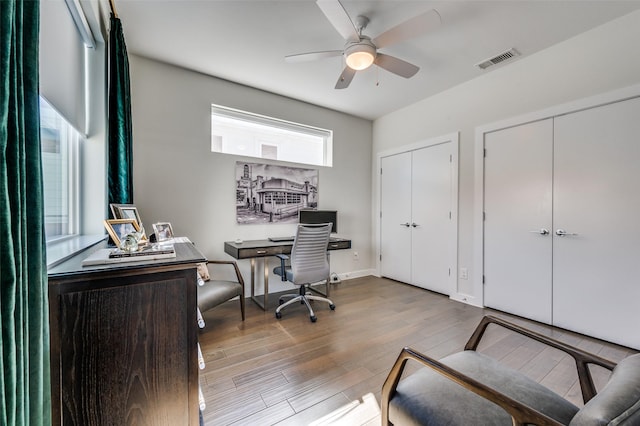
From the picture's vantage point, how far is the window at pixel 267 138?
3285 mm

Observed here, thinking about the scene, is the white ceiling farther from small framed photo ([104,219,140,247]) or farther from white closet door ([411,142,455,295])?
small framed photo ([104,219,140,247])

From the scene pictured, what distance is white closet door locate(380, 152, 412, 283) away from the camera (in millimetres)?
4020

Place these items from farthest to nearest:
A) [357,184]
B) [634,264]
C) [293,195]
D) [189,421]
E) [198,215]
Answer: [357,184], [293,195], [198,215], [634,264], [189,421]

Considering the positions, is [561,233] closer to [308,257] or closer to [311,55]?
[308,257]

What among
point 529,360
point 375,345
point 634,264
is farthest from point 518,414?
point 634,264

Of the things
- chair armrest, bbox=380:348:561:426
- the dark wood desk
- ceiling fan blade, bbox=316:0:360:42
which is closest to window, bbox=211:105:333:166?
the dark wood desk

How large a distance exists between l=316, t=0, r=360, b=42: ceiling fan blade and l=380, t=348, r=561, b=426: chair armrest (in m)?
2.06

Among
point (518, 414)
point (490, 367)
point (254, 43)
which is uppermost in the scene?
point (254, 43)

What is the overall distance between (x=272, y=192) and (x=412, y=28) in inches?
95.6

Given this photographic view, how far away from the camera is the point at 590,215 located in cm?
238

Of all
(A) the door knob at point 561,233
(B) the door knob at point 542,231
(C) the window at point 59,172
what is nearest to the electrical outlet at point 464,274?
(B) the door knob at point 542,231

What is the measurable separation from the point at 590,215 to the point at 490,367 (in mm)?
2206

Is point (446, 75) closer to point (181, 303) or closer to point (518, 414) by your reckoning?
point (518, 414)

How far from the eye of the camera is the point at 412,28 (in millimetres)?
1869
